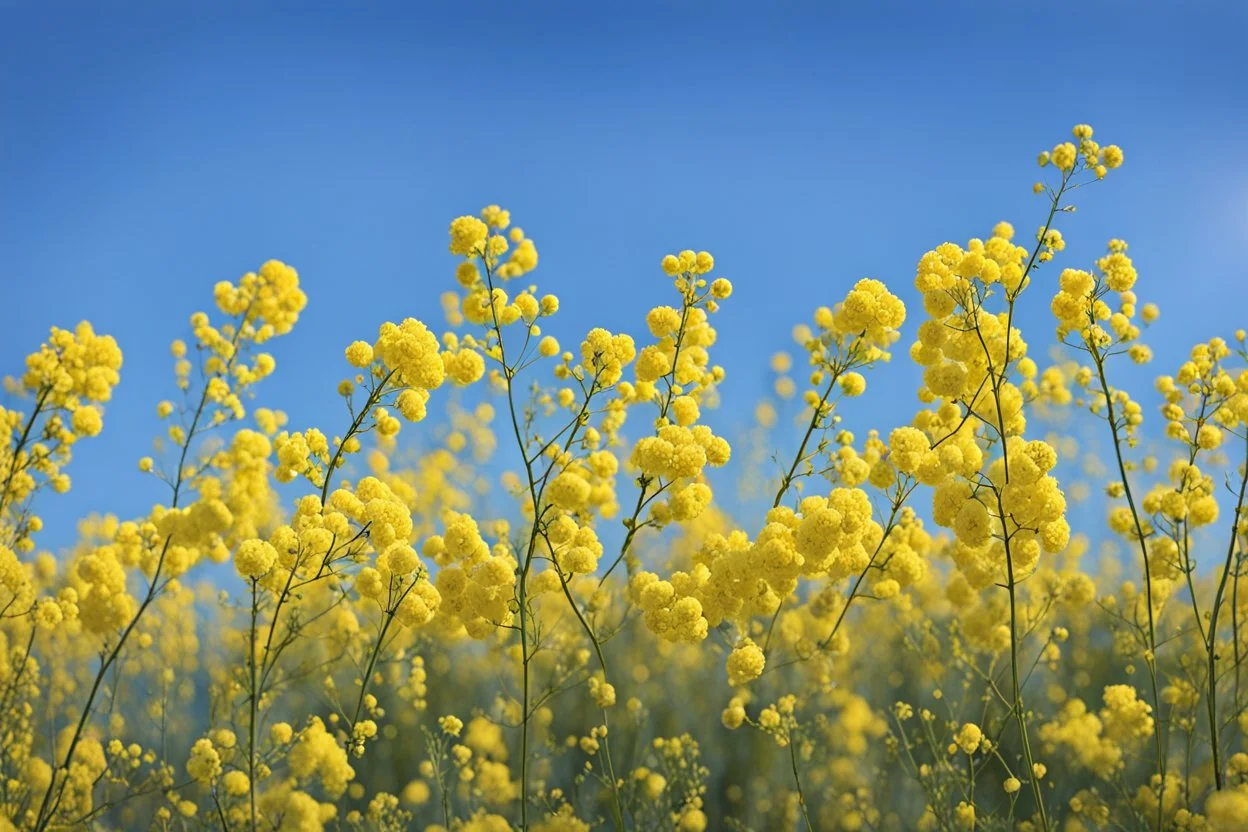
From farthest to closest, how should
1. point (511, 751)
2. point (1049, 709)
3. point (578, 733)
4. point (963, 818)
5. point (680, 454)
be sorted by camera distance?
1. point (1049, 709)
2. point (578, 733)
3. point (511, 751)
4. point (963, 818)
5. point (680, 454)

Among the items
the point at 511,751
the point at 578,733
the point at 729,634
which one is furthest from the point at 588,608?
the point at 578,733

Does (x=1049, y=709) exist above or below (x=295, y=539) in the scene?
above

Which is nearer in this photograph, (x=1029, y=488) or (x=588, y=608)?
(x=1029, y=488)

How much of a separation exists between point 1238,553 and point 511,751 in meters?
4.29

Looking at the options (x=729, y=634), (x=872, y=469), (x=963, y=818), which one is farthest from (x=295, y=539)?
(x=963, y=818)

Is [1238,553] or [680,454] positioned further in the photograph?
[1238,553]

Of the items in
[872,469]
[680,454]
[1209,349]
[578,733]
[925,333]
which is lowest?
[578,733]

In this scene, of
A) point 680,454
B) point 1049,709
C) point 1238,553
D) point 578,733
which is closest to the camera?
point 680,454

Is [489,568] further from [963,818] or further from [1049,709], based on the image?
[1049,709]

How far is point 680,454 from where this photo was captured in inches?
137

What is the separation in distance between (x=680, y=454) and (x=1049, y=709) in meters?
5.29

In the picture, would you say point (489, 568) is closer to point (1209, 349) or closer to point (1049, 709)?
point (1209, 349)

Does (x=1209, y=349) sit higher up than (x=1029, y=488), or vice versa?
(x=1209, y=349)

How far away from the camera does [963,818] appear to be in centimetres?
426
